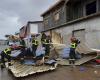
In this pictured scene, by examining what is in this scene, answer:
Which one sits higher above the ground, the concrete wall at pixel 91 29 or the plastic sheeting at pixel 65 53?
the concrete wall at pixel 91 29

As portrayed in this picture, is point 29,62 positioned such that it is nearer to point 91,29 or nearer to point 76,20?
point 91,29

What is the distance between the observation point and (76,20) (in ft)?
78.3

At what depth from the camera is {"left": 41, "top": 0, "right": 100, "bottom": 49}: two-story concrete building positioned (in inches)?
826

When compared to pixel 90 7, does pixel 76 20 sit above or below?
below

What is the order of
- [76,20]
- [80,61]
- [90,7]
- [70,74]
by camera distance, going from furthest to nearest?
[90,7], [76,20], [80,61], [70,74]

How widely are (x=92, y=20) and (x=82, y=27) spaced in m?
1.90

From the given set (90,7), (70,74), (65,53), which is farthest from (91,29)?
(70,74)

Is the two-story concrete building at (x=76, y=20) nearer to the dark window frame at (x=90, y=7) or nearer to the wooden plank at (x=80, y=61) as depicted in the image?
the dark window frame at (x=90, y=7)

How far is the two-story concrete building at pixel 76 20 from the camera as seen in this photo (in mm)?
20969

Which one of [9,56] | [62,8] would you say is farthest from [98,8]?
[9,56]

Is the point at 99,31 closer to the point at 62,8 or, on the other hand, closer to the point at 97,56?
the point at 97,56

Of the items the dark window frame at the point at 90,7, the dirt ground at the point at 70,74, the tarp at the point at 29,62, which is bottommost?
the dirt ground at the point at 70,74

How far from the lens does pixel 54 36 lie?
2962 cm

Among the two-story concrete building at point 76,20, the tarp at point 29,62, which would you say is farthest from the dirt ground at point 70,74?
the two-story concrete building at point 76,20
